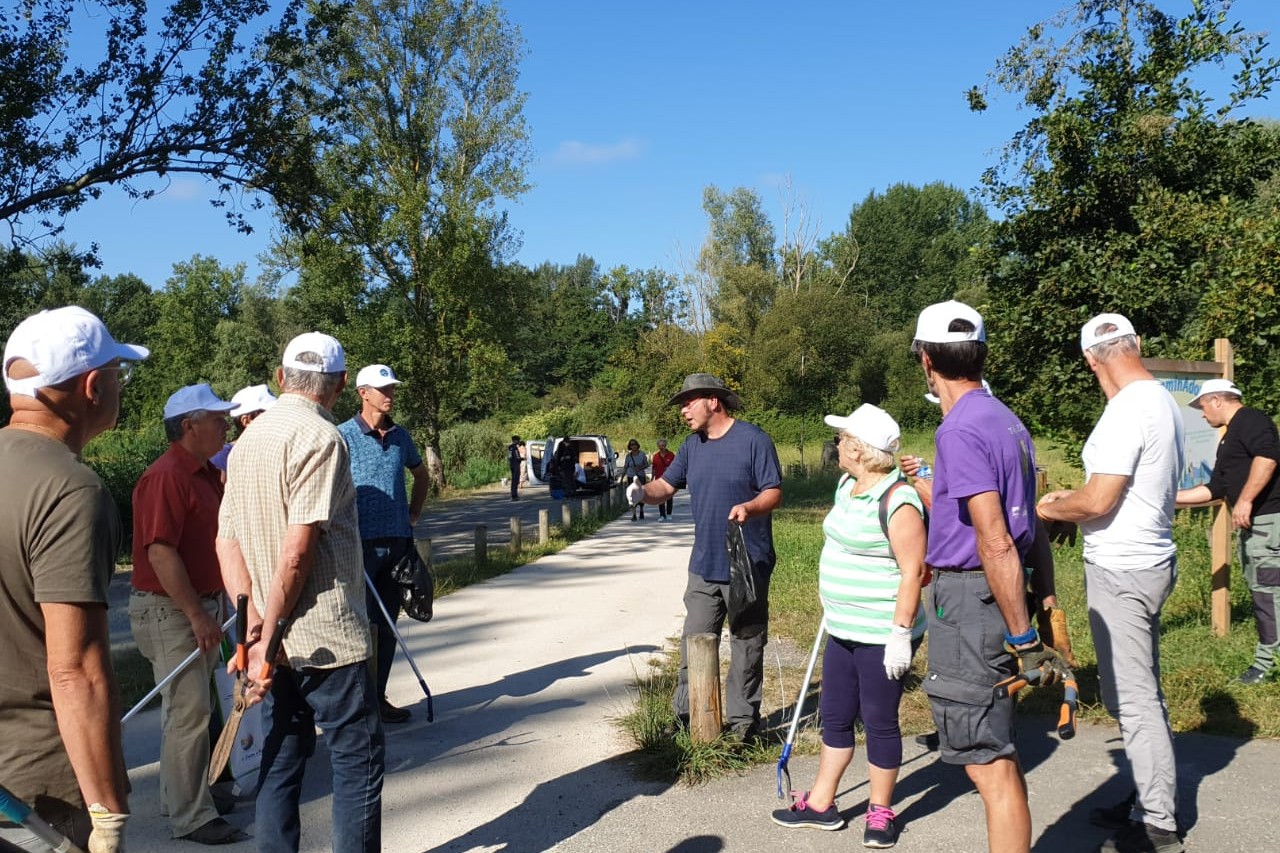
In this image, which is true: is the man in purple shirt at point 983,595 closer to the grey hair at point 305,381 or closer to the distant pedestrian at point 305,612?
the distant pedestrian at point 305,612

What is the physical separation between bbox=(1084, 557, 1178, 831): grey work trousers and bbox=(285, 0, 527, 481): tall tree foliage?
92.7ft

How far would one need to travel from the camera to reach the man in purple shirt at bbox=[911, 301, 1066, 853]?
321 cm

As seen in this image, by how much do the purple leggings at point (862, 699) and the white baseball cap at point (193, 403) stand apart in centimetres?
292

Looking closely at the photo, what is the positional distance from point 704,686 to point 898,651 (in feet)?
4.76

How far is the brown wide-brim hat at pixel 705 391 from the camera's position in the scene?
5.54 m

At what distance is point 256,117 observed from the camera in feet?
45.3

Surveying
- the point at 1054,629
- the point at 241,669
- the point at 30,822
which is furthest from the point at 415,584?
the point at 30,822

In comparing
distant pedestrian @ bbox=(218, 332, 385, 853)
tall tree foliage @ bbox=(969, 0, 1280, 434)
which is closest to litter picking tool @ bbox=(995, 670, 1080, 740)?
distant pedestrian @ bbox=(218, 332, 385, 853)

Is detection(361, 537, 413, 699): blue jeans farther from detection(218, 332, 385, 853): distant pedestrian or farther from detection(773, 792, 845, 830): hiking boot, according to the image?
detection(773, 792, 845, 830): hiking boot

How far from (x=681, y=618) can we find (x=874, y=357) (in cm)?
4427

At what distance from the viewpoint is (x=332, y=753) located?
336 centimetres

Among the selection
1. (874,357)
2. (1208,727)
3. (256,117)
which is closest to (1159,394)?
(1208,727)

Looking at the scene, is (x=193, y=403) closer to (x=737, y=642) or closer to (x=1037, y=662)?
(x=737, y=642)

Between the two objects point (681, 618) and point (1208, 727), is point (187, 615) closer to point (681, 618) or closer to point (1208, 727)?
point (1208, 727)
